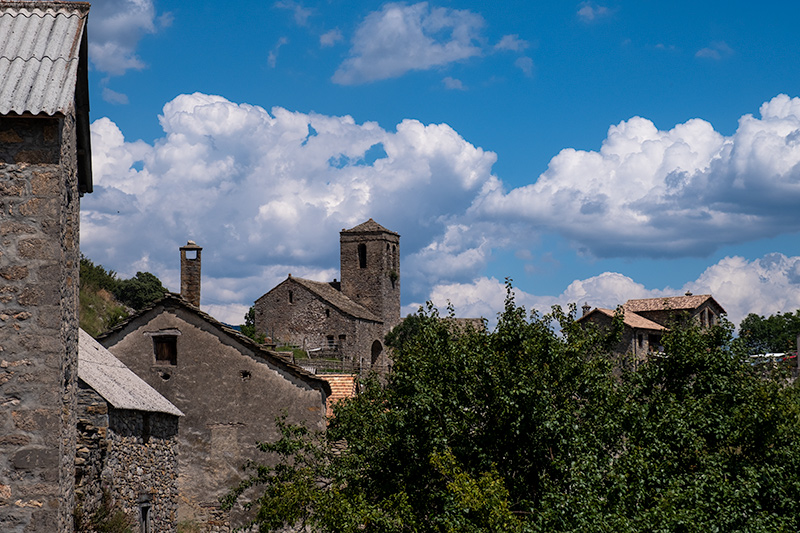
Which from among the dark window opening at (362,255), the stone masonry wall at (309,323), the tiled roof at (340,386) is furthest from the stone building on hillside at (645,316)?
the tiled roof at (340,386)

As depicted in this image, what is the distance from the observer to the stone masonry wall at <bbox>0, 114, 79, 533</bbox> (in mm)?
8094

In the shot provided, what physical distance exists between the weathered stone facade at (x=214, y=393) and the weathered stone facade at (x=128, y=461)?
2.45 metres

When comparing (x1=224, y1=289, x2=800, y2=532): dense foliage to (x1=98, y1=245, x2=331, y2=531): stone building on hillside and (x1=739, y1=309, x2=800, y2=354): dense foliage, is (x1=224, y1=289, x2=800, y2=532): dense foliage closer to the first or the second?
(x1=98, y1=245, x2=331, y2=531): stone building on hillside

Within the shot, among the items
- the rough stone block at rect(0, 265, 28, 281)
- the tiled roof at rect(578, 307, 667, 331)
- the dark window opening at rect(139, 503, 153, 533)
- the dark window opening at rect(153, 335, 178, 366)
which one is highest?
the tiled roof at rect(578, 307, 667, 331)

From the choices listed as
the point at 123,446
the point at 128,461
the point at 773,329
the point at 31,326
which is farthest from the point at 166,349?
the point at 773,329

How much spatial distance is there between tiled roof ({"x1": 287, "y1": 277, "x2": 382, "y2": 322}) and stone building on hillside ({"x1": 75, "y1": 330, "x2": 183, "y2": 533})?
50566 millimetres

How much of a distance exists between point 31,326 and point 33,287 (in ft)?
1.28

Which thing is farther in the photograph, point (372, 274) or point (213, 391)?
point (372, 274)

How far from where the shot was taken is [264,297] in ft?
233

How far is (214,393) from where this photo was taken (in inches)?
848

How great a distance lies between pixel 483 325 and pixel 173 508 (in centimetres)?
829

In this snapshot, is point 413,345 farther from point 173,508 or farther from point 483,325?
point 173,508

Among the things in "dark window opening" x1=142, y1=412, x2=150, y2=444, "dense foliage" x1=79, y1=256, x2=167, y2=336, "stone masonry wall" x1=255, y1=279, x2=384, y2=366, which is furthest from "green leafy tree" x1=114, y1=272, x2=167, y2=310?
"dark window opening" x1=142, y1=412, x2=150, y2=444

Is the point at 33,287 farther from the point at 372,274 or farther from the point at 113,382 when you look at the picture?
the point at 372,274
